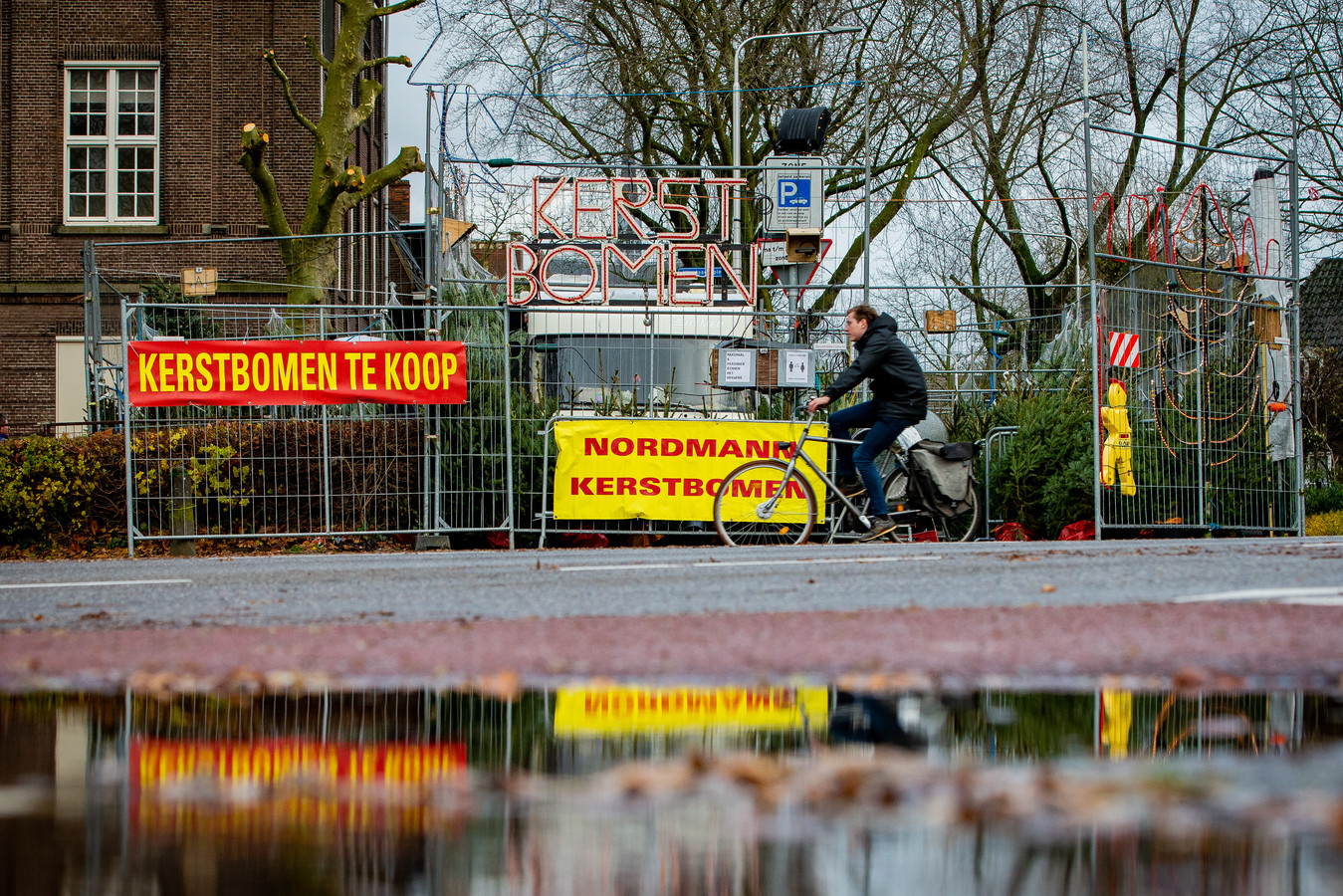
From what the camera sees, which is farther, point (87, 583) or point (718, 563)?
point (718, 563)

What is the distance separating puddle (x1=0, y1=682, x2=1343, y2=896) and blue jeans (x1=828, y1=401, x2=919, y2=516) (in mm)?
7598

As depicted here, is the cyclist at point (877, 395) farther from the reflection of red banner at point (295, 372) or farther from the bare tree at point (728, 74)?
the bare tree at point (728, 74)

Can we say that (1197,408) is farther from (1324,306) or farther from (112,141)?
(1324,306)

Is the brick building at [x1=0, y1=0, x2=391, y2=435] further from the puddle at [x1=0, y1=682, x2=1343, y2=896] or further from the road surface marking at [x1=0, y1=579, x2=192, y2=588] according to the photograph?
the puddle at [x1=0, y1=682, x2=1343, y2=896]

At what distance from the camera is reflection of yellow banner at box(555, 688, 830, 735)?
3.64m

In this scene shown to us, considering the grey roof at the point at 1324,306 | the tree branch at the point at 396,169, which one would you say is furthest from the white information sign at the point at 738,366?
the grey roof at the point at 1324,306

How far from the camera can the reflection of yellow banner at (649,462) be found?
13094 mm

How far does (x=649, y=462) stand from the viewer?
13094 millimetres

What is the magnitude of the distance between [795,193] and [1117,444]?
19.8ft

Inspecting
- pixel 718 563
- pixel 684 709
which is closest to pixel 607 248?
pixel 718 563

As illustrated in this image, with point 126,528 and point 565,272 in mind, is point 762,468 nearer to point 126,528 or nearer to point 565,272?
point 565,272

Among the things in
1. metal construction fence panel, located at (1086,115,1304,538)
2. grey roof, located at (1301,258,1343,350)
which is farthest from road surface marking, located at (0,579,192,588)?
grey roof, located at (1301,258,1343,350)

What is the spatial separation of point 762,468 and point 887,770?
9.10 meters

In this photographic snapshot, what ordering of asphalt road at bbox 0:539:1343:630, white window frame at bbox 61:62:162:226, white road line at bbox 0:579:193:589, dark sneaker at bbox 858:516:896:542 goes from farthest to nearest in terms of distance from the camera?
white window frame at bbox 61:62:162:226 < dark sneaker at bbox 858:516:896:542 < white road line at bbox 0:579:193:589 < asphalt road at bbox 0:539:1343:630
